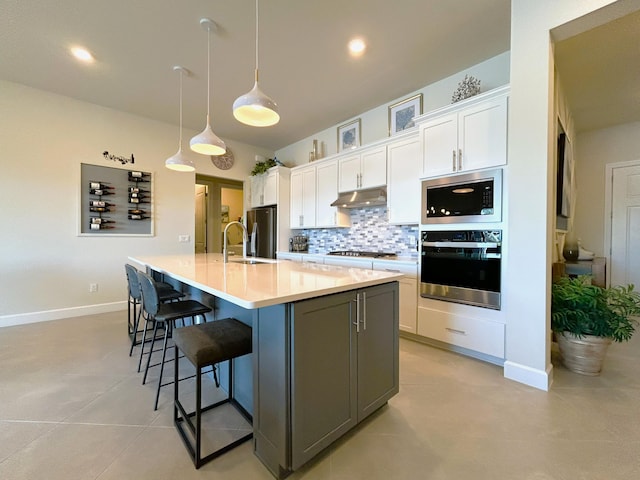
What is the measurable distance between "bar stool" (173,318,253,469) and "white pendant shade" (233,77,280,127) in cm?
137

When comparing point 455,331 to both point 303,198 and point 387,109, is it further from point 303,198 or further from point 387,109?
point 303,198

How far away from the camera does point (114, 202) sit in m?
4.02

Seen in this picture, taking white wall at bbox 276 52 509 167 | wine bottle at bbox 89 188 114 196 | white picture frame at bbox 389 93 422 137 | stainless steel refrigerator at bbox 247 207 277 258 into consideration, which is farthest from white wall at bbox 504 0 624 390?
wine bottle at bbox 89 188 114 196

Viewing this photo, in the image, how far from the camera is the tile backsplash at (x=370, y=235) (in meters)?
3.64

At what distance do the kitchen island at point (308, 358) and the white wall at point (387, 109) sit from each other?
105 inches

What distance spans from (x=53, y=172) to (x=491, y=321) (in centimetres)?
→ 538

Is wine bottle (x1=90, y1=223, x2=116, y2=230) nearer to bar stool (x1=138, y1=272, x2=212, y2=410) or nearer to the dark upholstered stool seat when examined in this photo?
bar stool (x1=138, y1=272, x2=212, y2=410)

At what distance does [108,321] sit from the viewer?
355 centimetres

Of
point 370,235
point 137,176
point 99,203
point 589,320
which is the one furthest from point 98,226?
point 589,320

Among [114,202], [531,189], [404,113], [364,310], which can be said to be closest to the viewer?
[364,310]

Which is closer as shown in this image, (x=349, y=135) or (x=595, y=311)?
(x=595, y=311)

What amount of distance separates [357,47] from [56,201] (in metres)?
4.20

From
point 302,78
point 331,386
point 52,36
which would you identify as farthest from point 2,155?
point 331,386

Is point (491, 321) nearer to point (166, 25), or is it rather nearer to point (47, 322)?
point (166, 25)
